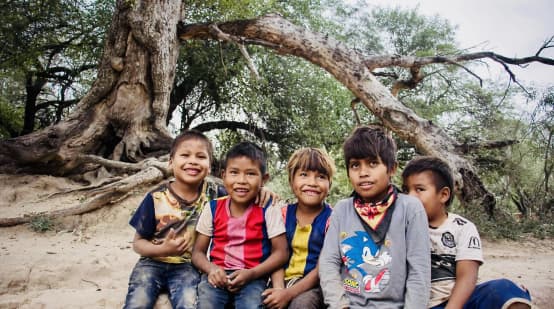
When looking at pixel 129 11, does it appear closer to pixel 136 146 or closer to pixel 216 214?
pixel 136 146

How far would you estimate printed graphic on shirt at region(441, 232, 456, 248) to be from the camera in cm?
199

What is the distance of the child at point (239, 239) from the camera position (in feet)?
7.05

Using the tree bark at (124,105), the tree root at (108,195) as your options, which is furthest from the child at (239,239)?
the tree bark at (124,105)

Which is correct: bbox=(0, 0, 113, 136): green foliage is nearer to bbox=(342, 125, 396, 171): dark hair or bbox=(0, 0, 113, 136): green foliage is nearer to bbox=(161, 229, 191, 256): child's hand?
bbox=(161, 229, 191, 256): child's hand

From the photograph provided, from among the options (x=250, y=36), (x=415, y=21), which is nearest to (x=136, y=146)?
(x=250, y=36)

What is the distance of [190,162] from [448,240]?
5.28 ft

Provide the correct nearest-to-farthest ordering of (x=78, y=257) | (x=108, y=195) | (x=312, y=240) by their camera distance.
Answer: (x=312, y=240), (x=78, y=257), (x=108, y=195)

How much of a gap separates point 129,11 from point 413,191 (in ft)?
18.9

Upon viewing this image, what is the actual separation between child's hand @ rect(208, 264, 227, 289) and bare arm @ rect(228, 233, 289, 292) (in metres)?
0.04

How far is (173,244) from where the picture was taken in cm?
230

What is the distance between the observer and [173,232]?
2.35m

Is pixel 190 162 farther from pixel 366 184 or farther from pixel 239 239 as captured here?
A: pixel 366 184

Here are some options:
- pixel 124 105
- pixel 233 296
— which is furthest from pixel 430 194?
pixel 124 105

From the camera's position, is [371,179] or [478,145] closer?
[371,179]
